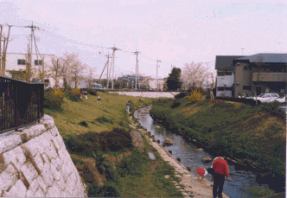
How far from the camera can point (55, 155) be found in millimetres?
6680

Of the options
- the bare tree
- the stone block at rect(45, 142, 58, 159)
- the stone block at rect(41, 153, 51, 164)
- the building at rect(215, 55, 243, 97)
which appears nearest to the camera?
the stone block at rect(41, 153, 51, 164)

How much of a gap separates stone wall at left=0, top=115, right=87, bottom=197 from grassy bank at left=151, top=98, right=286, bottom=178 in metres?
11.0

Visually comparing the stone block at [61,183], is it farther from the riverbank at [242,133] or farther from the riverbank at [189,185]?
the riverbank at [242,133]

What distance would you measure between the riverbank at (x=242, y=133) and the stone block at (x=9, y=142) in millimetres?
12496

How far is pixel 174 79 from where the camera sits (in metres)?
66.7

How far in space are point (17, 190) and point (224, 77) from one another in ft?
135

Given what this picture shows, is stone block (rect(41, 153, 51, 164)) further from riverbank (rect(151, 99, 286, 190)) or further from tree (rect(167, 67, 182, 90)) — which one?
tree (rect(167, 67, 182, 90))

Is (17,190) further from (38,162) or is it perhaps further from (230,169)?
(230,169)

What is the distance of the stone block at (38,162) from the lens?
17.2ft

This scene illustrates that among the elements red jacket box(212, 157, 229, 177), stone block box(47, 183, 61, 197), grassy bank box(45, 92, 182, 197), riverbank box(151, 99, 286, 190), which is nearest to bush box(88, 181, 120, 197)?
grassy bank box(45, 92, 182, 197)

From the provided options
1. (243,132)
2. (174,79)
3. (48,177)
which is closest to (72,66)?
(174,79)

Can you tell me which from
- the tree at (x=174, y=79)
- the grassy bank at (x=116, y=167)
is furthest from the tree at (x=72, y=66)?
the grassy bank at (x=116, y=167)

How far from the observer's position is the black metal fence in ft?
16.7

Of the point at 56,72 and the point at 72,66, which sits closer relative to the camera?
the point at 56,72
